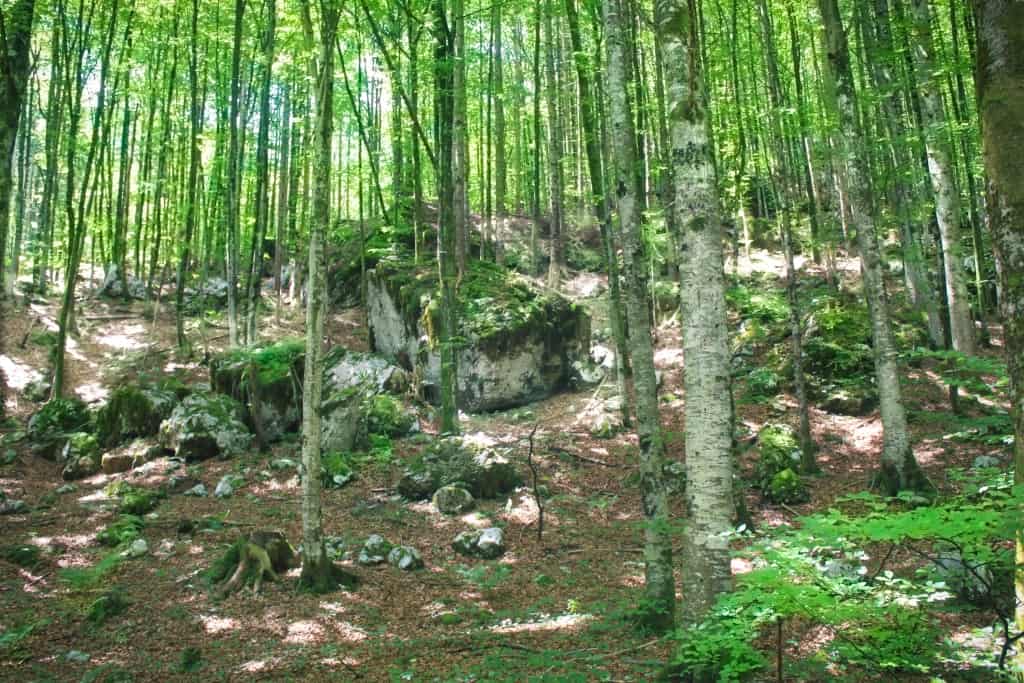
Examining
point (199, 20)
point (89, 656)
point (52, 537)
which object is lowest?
point (89, 656)

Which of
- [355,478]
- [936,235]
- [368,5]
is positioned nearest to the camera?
[355,478]

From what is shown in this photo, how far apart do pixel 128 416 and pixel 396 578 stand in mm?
7647

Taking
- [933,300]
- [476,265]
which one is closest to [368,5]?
[476,265]

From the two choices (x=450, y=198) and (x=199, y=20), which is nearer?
(x=450, y=198)

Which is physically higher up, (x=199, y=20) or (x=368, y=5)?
(x=199, y=20)

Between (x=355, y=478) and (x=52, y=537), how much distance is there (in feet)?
13.9

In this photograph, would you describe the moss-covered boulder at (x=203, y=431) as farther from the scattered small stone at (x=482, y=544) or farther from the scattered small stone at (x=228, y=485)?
the scattered small stone at (x=482, y=544)

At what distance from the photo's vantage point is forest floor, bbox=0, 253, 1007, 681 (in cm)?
538

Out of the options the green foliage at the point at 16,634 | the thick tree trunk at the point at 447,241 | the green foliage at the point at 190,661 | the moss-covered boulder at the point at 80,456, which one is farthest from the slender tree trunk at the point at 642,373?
the moss-covered boulder at the point at 80,456

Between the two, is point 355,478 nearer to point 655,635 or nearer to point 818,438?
point 655,635

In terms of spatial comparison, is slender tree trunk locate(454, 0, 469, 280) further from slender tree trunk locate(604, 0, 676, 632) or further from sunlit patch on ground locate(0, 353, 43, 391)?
sunlit patch on ground locate(0, 353, 43, 391)

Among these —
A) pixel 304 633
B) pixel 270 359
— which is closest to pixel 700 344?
pixel 304 633

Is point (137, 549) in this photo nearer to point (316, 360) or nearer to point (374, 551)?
point (374, 551)

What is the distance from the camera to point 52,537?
8.29 meters
